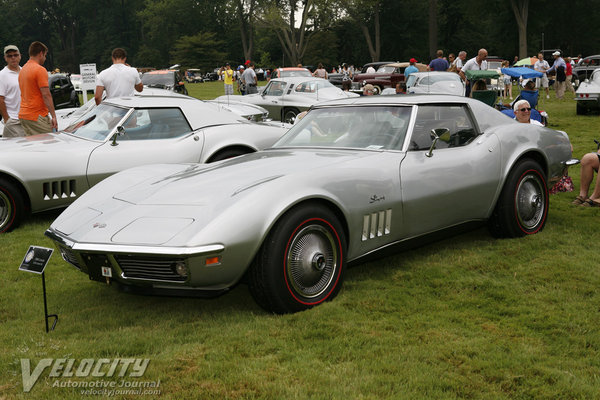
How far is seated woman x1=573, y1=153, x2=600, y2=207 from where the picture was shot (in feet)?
22.8

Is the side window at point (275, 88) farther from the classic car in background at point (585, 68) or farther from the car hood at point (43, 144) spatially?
the classic car in background at point (585, 68)

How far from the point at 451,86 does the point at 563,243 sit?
40.3 ft

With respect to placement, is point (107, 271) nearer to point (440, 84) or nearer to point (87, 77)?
point (87, 77)

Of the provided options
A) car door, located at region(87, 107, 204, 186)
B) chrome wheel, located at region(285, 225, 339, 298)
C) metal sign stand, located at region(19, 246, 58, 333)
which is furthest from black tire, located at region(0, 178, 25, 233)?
chrome wheel, located at region(285, 225, 339, 298)

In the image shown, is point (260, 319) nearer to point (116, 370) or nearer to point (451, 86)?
point (116, 370)

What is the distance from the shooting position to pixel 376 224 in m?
4.38

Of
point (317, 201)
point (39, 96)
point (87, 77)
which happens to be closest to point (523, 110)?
point (317, 201)

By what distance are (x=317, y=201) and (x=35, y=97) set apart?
529 centimetres

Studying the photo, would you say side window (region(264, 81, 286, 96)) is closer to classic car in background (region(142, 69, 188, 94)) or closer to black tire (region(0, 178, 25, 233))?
classic car in background (region(142, 69, 188, 94))

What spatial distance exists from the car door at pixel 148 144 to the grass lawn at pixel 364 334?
1695 mm

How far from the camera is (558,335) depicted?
358 cm

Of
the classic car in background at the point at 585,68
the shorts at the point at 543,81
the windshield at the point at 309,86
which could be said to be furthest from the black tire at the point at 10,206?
the classic car in background at the point at 585,68

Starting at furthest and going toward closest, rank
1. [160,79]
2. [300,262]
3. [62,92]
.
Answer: [160,79] < [62,92] < [300,262]

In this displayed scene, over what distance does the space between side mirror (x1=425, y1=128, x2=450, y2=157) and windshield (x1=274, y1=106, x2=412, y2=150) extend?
0.24m
